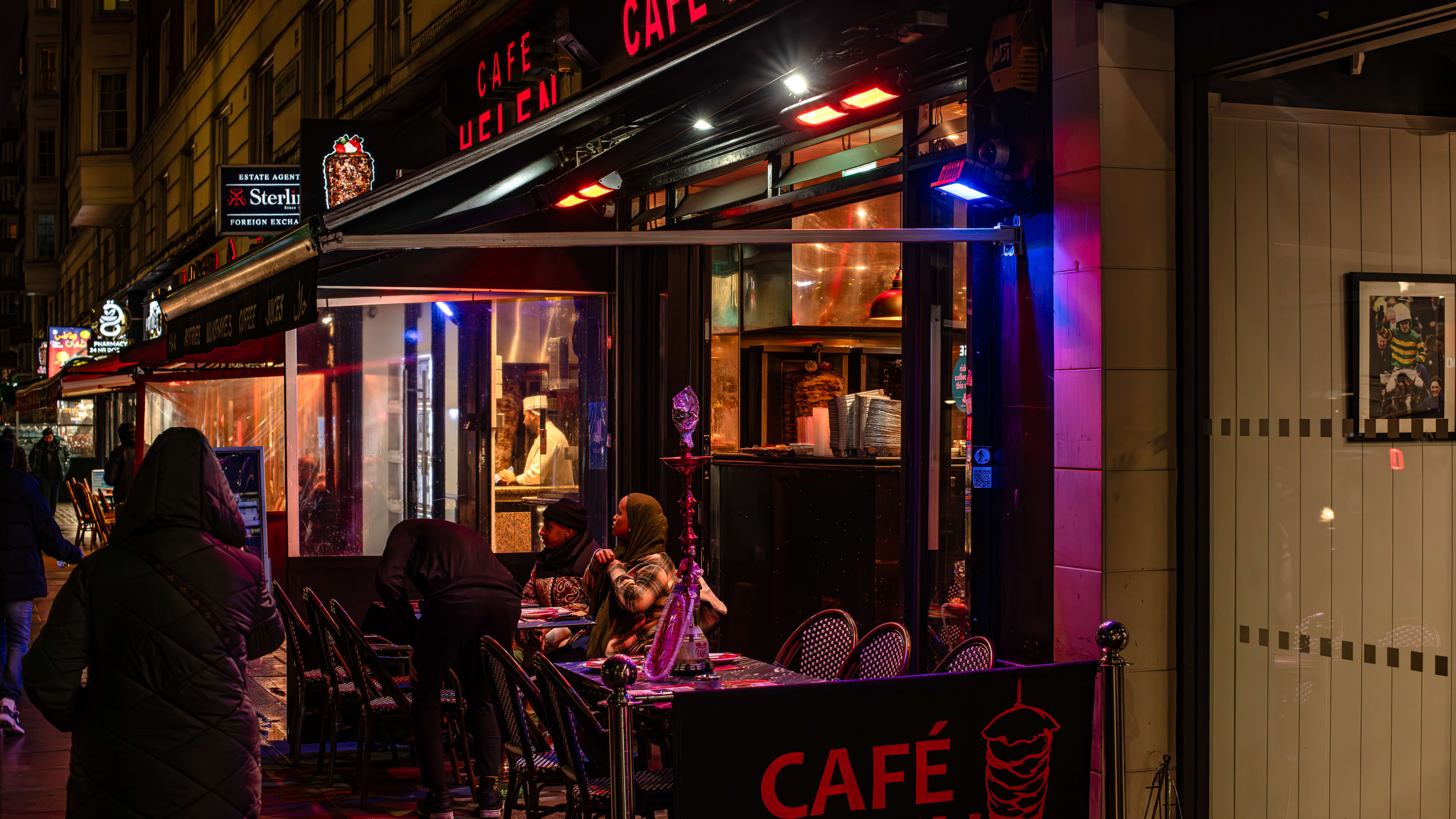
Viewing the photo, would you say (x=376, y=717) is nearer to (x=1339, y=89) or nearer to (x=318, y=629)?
(x=318, y=629)

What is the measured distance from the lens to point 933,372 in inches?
273

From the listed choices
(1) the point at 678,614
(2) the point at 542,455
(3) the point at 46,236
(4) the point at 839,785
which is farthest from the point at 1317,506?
(3) the point at 46,236

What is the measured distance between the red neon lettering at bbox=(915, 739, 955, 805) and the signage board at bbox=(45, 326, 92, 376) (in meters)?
38.7

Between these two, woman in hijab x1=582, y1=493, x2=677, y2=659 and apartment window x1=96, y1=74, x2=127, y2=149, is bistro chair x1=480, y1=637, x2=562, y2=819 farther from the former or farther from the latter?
apartment window x1=96, y1=74, x2=127, y2=149

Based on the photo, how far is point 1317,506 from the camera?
4938 mm

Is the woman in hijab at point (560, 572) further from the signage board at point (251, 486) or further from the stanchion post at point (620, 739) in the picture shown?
the stanchion post at point (620, 739)

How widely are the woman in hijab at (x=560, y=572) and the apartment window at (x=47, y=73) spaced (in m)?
56.1

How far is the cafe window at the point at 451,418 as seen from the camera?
36.0 feet

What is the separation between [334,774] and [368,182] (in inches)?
274

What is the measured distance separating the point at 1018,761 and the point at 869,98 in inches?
161

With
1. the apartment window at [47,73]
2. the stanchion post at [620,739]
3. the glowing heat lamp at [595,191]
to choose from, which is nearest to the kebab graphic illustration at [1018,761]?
the stanchion post at [620,739]

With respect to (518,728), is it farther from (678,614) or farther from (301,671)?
(301,671)

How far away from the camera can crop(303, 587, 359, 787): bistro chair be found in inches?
291

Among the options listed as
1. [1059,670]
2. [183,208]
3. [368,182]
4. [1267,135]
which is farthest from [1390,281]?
[183,208]
